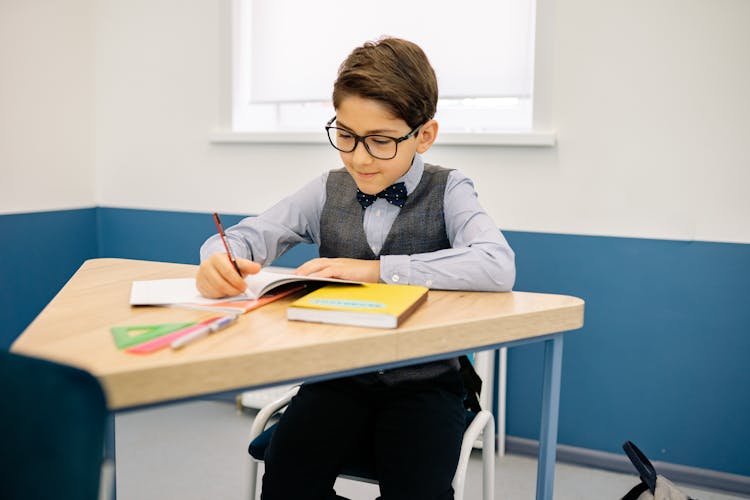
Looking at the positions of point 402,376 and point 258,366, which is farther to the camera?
point 402,376

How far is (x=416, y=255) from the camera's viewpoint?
4.43ft

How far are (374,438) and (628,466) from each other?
1.40m

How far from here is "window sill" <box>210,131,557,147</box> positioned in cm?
230

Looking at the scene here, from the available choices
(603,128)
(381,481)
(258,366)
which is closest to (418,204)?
(381,481)

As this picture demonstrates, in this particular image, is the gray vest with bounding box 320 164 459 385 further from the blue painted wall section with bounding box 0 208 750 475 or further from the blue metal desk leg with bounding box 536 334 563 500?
the blue painted wall section with bounding box 0 208 750 475

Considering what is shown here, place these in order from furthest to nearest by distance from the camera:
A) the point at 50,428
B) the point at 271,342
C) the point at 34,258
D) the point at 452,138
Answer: the point at 34,258 < the point at 452,138 < the point at 271,342 < the point at 50,428

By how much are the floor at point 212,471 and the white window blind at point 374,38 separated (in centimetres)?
121

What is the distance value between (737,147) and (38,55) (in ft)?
8.36

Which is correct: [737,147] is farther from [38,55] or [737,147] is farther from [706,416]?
[38,55]

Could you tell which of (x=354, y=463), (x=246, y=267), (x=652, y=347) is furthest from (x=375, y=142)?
(x=652, y=347)

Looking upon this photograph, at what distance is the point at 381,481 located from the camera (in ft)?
3.94

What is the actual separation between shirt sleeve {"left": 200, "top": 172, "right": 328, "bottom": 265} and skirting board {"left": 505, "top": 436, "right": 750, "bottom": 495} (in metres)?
1.23

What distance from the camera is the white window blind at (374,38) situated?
2.37 meters

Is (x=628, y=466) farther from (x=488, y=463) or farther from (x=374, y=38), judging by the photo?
(x=374, y=38)
